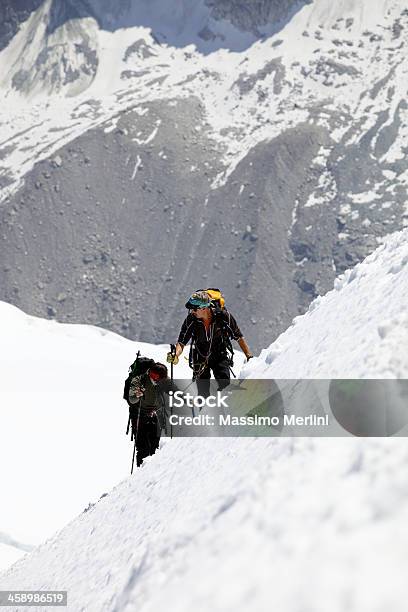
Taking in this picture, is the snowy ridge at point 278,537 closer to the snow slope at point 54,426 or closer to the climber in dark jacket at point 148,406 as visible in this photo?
the climber in dark jacket at point 148,406

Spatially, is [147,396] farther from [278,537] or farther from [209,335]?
[278,537]

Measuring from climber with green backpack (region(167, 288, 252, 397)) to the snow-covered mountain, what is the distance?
71.1 inches

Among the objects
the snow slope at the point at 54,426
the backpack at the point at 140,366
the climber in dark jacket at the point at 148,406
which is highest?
the snow slope at the point at 54,426

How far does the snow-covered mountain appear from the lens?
15.4ft

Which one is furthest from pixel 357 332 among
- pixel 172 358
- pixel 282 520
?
pixel 172 358

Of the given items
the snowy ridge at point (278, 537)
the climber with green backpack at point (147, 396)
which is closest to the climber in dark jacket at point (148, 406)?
the climber with green backpack at point (147, 396)

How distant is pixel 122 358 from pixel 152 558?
110 feet

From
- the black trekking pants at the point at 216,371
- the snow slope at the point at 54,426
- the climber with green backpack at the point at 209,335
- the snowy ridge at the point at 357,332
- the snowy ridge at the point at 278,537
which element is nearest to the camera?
the snowy ridge at the point at 278,537

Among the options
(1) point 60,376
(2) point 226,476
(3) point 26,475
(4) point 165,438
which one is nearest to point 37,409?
(1) point 60,376

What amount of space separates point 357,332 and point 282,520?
317 centimetres

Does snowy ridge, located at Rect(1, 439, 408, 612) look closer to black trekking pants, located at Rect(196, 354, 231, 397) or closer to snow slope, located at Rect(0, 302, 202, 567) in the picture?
black trekking pants, located at Rect(196, 354, 231, 397)

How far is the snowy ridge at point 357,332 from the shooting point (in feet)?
21.9

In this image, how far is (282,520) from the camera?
5.40m

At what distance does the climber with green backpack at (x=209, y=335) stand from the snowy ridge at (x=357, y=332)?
1.59 ft
